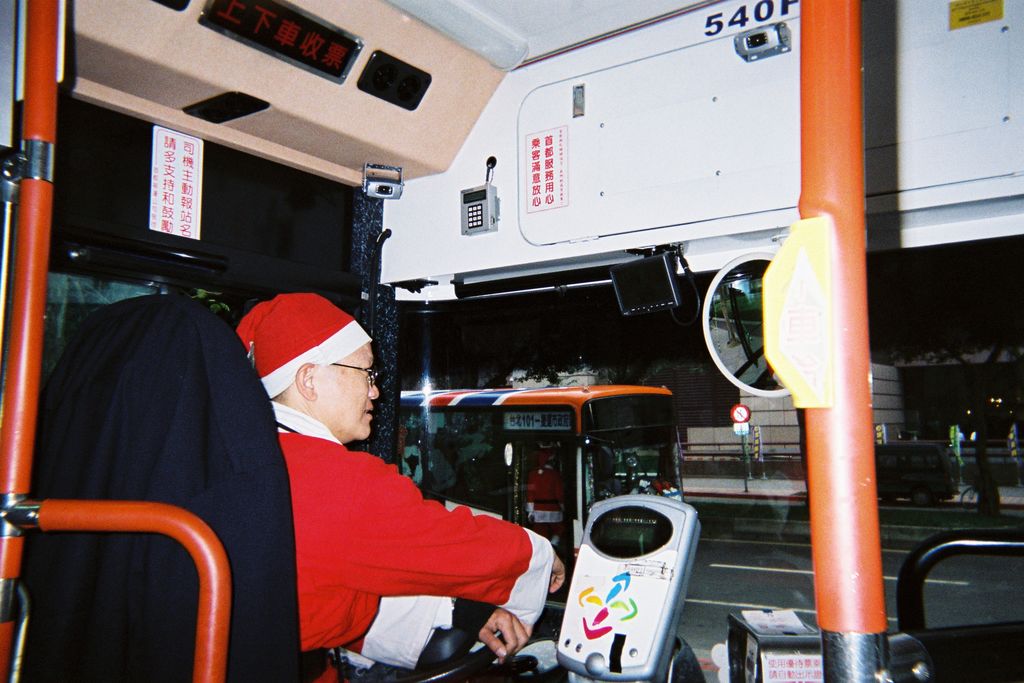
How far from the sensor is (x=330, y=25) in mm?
1955

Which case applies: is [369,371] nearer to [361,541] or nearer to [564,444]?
[361,541]

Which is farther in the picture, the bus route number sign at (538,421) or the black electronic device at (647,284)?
the bus route number sign at (538,421)

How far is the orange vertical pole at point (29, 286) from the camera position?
0.95 metres

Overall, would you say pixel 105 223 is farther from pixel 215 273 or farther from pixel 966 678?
pixel 966 678

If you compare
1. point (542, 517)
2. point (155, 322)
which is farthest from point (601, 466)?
point (155, 322)

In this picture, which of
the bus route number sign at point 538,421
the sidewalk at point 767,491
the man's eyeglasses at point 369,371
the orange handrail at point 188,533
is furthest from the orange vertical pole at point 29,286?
the sidewalk at point 767,491

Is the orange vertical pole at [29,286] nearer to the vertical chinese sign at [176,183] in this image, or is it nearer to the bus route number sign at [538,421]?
the vertical chinese sign at [176,183]

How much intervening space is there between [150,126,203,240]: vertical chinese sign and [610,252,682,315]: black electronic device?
4.72 ft

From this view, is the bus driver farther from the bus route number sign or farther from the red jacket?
the bus route number sign

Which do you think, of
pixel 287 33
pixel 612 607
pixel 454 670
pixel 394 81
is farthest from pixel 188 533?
pixel 394 81

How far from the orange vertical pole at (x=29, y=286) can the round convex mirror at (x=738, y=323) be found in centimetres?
187

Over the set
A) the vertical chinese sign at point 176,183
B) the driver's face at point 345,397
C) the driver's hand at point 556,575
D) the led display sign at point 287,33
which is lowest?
the driver's hand at point 556,575

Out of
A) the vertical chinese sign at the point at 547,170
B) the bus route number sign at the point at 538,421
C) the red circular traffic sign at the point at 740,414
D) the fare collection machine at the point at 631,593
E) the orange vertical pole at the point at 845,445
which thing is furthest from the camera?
the bus route number sign at the point at 538,421

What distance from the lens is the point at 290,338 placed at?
1775 millimetres
